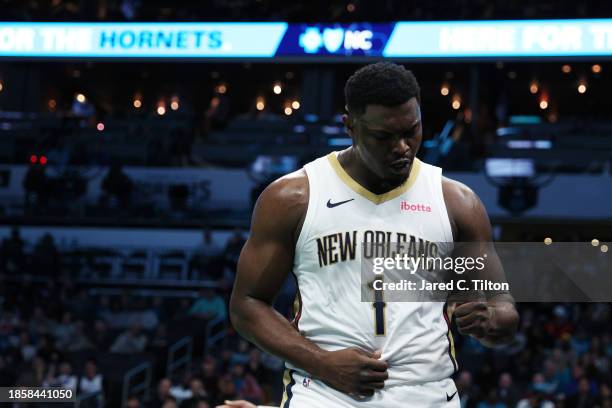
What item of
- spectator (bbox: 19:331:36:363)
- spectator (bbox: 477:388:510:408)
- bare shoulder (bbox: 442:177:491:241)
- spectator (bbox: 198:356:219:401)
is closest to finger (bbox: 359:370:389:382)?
bare shoulder (bbox: 442:177:491:241)

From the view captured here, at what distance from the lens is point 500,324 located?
3061 millimetres

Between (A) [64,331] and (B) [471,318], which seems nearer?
(B) [471,318]

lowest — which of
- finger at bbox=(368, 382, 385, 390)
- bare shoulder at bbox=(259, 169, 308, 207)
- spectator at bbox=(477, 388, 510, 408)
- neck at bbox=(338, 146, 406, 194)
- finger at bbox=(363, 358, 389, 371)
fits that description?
spectator at bbox=(477, 388, 510, 408)

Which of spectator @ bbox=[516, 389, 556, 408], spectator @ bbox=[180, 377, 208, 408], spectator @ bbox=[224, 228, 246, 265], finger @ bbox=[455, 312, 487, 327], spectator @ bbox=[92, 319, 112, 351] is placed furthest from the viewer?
spectator @ bbox=[224, 228, 246, 265]

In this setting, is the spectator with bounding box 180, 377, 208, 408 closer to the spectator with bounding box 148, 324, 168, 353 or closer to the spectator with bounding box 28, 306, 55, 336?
the spectator with bounding box 148, 324, 168, 353

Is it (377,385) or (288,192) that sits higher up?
(288,192)

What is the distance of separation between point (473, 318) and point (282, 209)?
72 cm

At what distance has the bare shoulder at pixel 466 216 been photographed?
3254 millimetres

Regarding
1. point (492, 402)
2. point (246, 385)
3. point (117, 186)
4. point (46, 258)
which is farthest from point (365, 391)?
point (117, 186)

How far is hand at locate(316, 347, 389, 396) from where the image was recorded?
3.02 meters

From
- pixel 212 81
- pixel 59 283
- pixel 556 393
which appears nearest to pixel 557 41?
pixel 556 393

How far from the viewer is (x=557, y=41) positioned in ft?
Answer: 58.0

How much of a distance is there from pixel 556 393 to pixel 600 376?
542 millimetres

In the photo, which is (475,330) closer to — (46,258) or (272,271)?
(272,271)
